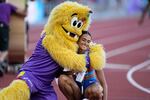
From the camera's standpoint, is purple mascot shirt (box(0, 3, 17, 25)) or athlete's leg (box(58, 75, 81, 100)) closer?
athlete's leg (box(58, 75, 81, 100))

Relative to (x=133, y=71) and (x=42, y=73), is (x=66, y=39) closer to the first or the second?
(x=42, y=73)

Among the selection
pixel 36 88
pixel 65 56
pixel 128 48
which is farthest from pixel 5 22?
pixel 128 48

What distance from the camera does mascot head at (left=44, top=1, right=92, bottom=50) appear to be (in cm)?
705

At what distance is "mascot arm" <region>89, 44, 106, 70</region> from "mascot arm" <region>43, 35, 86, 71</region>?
0.17 meters

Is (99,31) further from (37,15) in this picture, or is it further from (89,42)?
(89,42)

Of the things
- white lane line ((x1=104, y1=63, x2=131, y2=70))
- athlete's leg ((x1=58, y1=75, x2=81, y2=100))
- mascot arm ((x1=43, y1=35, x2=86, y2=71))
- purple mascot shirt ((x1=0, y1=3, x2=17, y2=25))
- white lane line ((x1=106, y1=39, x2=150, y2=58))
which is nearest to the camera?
mascot arm ((x1=43, y1=35, x2=86, y2=71))

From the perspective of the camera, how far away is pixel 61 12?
23.3 ft

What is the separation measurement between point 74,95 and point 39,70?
1.80ft

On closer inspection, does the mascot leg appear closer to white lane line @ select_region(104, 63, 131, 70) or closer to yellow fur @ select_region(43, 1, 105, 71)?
yellow fur @ select_region(43, 1, 105, 71)

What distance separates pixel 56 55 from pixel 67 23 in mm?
440

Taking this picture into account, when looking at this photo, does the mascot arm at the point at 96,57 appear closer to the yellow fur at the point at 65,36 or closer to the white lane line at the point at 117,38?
the yellow fur at the point at 65,36

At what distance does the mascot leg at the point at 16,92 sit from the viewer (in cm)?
678

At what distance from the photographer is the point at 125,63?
13969 millimetres

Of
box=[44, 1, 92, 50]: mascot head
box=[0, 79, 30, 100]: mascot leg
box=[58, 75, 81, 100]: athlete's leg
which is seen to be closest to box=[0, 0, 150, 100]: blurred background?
box=[44, 1, 92, 50]: mascot head
